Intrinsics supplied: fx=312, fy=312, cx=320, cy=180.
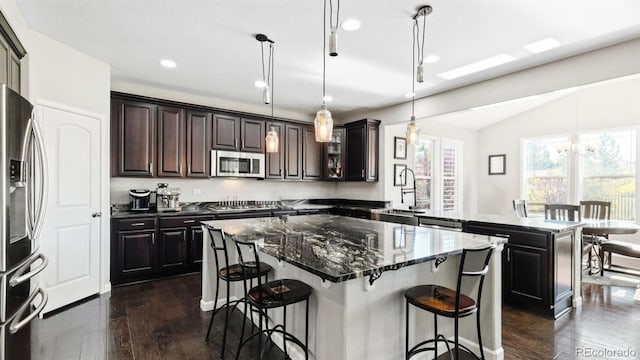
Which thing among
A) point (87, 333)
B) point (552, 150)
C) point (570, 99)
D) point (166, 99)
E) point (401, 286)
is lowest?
point (87, 333)

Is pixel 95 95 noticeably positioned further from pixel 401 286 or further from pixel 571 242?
pixel 571 242

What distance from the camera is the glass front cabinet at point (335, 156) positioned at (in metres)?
5.97

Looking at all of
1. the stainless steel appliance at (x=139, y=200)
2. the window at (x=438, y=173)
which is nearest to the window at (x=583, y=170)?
the window at (x=438, y=173)

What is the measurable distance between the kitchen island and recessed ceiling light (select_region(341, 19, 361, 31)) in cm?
179

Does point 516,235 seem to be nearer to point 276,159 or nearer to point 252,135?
point 276,159

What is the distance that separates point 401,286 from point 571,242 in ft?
7.67

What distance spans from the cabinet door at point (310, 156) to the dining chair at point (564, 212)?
3.71 m

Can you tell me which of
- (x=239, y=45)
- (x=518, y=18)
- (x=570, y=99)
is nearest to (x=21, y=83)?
(x=239, y=45)

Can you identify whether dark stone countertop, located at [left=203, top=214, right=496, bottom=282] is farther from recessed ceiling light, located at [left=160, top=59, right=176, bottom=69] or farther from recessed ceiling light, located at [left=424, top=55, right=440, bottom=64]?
recessed ceiling light, located at [left=160, top=59, right=176, bottom=69]

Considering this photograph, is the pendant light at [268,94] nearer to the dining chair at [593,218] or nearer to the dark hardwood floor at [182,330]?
the dark hardwood floor at [182,330]

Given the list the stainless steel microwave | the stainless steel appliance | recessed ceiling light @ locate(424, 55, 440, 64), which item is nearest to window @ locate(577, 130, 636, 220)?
recessed ceiling light @ locate(424, 55, 440, 64)

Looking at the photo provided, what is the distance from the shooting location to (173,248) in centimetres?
416

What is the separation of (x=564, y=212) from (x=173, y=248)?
5499 millimetres

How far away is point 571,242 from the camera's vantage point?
10.6 feet
